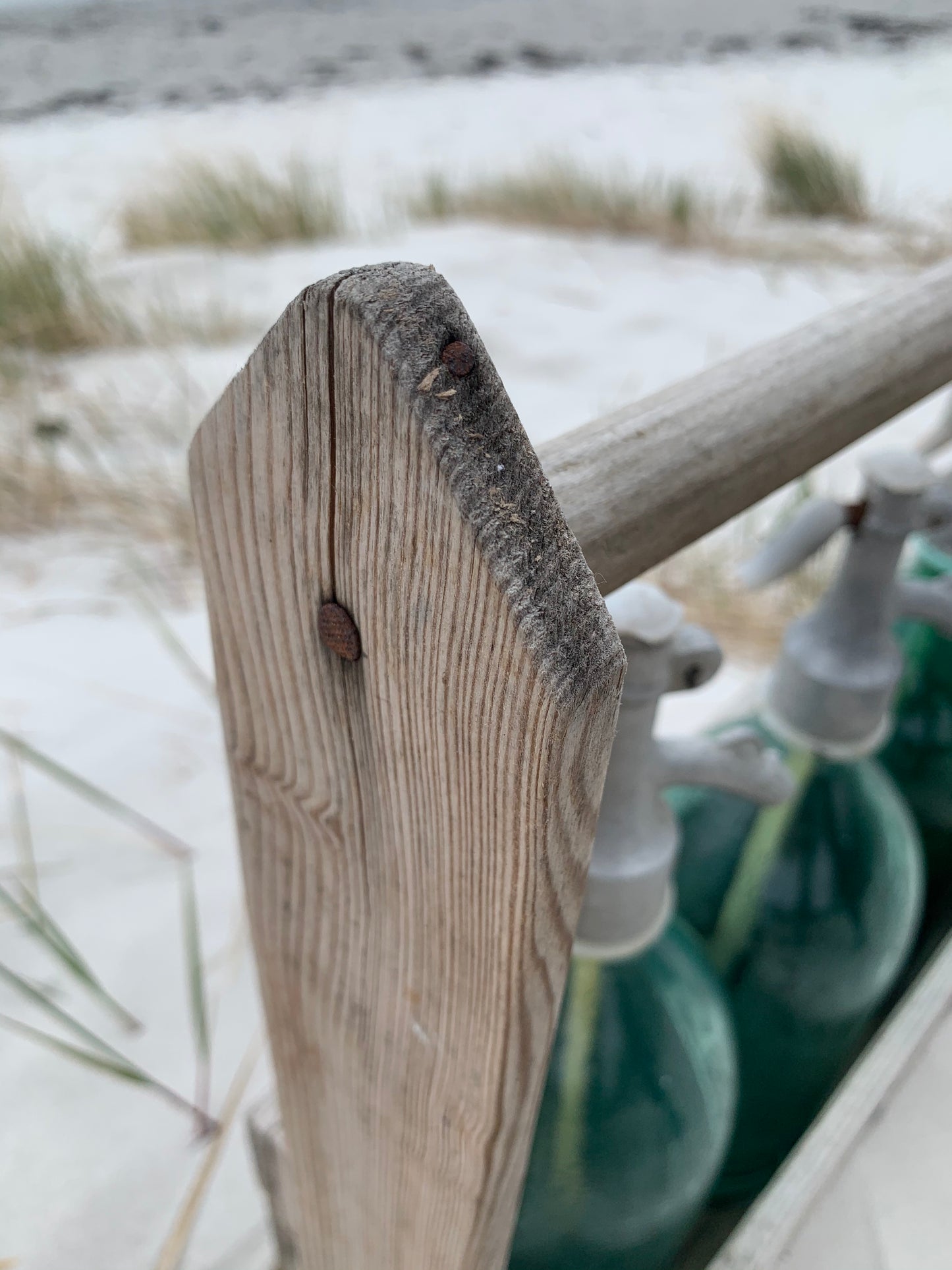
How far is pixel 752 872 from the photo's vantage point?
27.8 inches

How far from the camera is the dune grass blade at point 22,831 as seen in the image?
105 centimetres

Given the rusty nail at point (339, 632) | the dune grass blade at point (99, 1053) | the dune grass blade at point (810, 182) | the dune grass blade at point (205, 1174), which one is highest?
the rusty nail at point (339, 632)

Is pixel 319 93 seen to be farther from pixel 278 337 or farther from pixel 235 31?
pixel 278 337

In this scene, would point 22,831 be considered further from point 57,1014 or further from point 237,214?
point 237,214

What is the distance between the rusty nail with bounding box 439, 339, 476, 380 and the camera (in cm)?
23

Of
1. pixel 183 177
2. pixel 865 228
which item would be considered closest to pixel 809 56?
pixel 865 228

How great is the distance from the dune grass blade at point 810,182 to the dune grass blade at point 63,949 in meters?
3.82

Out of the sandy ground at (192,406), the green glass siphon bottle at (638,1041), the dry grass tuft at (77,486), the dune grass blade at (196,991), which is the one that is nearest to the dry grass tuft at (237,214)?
the sandy ground at (192,406)

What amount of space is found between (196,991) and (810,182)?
3.89 meters

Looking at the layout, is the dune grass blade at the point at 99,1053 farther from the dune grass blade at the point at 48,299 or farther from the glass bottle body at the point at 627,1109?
the dune grass blade at the point at 48,299

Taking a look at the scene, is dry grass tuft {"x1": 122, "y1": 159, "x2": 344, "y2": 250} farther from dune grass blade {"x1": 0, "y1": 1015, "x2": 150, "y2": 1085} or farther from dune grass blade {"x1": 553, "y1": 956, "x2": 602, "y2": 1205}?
dune grass blade {"x1": 553, "y1": 956, "x2": 602, "y2": 1205}

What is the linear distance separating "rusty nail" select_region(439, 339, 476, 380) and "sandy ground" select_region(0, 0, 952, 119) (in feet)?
23.1

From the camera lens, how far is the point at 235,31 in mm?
8625

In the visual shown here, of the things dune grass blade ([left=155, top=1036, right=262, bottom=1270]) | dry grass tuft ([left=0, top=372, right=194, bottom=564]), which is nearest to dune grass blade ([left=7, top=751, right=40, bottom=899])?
dune grass blade ([left=155, top=1036, right=262, bottom=1270])
